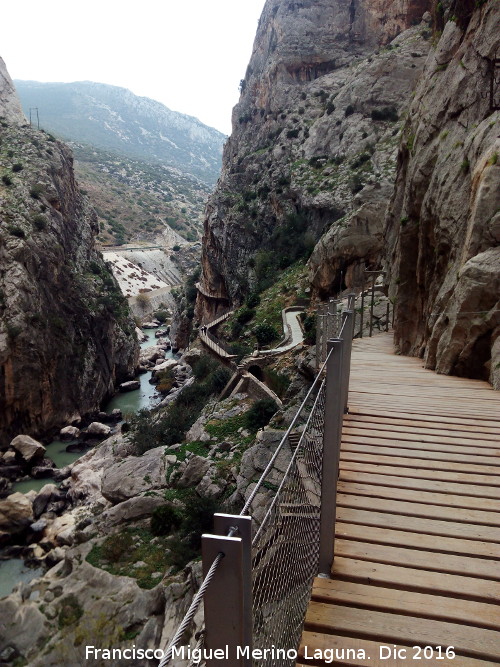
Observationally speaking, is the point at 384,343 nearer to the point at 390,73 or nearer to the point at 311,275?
the point at 311,275

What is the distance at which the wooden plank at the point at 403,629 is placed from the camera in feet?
7.96

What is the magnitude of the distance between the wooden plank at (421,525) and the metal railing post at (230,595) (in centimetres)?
214

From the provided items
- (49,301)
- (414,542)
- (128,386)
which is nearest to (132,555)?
(414,542)

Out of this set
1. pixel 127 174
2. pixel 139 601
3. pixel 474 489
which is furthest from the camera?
pixel 127 174

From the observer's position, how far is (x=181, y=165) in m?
186

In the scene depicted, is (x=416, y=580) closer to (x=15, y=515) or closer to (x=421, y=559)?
(x=421, y=559)

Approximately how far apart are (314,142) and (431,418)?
135 ft

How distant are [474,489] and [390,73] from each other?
4232cm

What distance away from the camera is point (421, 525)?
3352 millimetres

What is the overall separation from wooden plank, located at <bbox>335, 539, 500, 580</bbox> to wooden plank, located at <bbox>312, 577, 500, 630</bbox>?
8.6 inches

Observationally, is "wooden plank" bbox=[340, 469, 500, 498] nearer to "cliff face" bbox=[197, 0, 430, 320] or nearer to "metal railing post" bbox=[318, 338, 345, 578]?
"metal railing post" bbox=[318, 338, 345, 578]

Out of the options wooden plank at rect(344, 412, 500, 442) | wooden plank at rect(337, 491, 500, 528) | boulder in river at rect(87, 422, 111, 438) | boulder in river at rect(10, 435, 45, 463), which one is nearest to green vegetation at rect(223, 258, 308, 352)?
boulder in river at rect(87, 422, 111, 438)

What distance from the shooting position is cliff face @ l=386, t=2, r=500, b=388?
23.7 ft

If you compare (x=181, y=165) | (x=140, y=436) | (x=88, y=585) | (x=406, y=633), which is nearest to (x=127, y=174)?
(x=181, y=165)
